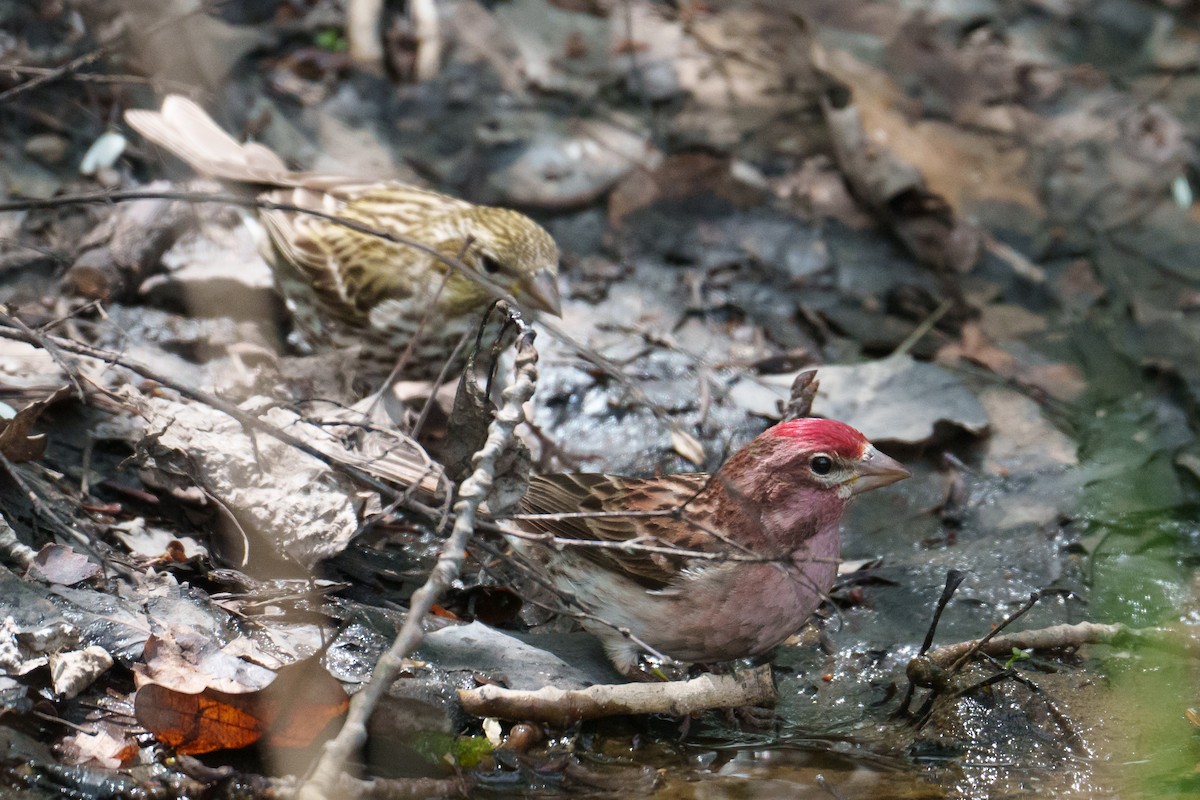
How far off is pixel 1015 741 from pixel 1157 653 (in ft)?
2.40

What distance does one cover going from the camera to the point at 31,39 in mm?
6855

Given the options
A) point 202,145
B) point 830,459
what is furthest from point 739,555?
point 202,145

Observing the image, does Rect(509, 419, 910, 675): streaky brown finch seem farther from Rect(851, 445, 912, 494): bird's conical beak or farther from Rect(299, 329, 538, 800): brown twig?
Rect(299, 329, 538, 800): brown twig

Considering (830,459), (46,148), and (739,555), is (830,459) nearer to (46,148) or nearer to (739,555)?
(739,555)

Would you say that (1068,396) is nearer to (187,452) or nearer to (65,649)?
(187,452)

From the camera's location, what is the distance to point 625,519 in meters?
4.46

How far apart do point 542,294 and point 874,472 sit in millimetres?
1901

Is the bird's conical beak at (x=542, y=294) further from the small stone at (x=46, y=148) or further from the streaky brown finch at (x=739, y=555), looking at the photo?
the small stone at (x=46, y=148)

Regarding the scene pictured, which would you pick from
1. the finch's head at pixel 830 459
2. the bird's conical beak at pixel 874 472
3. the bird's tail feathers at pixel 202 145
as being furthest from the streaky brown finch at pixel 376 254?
the bird's conical beak at pixel 874 472

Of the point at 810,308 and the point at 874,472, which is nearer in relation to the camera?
the point at 874,472

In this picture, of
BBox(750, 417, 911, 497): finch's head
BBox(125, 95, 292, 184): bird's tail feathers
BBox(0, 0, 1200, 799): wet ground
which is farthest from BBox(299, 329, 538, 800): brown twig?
BBox(125, 95, 292, 184): bird's tail feathers

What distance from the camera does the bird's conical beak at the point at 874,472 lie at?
4.24 meters

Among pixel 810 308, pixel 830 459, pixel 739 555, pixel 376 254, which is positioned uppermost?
pixel 830 459

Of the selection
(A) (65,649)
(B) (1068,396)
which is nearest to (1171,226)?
(B) (1068,396)
